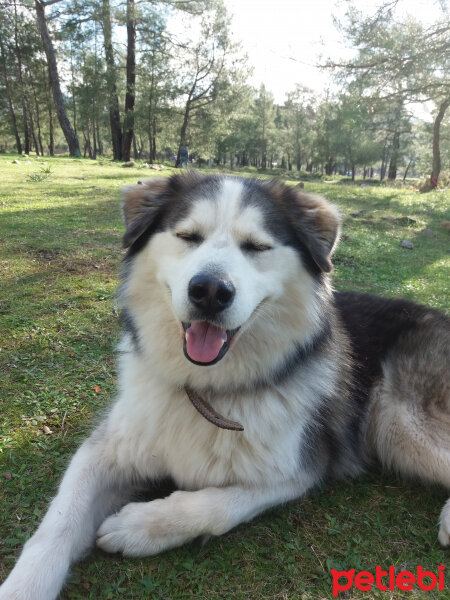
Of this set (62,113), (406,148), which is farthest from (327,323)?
(406,148)

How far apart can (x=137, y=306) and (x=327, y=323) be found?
1070 mm

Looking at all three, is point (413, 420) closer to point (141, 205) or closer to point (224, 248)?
point (224, 248)

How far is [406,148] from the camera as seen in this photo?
58125 mm

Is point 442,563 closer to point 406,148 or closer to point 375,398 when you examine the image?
point 375,398

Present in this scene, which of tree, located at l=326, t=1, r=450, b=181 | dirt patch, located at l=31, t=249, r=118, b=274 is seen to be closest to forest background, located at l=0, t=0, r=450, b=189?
tree, located at l=326, t=1, r=450, b=181

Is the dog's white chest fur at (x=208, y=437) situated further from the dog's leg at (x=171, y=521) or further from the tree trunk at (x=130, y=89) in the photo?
the tree trunk at (x=130, y=89)

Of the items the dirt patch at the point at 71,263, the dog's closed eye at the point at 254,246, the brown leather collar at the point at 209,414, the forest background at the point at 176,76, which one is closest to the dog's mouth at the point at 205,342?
the brown leather collar at the point at 209,414

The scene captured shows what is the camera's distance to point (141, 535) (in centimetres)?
178

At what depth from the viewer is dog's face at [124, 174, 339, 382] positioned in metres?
1.78

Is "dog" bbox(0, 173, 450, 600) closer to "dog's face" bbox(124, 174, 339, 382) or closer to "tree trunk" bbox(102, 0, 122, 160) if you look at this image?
"dog's face" bbox(124, 174, 339, 382)

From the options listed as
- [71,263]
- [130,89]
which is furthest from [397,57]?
[130,89]

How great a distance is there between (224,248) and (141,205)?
70 cm

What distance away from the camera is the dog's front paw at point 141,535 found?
178 centimetres

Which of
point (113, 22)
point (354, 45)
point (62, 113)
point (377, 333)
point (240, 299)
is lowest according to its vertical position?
point (377, 333)
